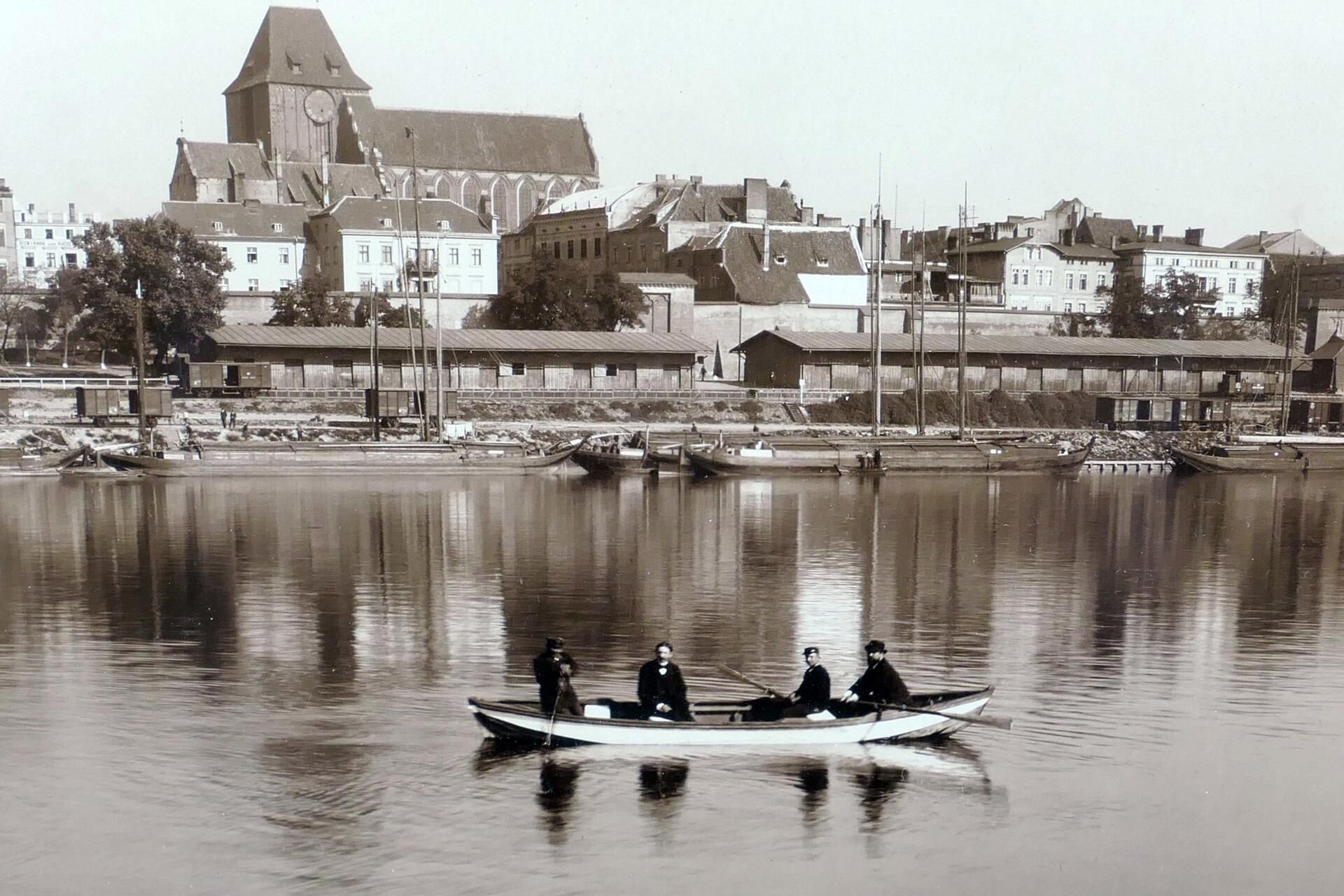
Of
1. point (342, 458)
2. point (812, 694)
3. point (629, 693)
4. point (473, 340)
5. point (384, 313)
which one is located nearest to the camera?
point (812, 694)

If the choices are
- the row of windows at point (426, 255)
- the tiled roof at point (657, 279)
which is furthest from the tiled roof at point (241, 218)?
the tiled roof at point (657, 279)

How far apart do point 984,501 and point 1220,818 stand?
34.7 metres

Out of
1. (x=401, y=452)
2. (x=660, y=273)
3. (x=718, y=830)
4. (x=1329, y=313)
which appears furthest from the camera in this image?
(x=1329, y=313)

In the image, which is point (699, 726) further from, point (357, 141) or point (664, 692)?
point (357, 141)

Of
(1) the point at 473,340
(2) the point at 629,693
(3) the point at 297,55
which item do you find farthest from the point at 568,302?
(2) the point at 629,693

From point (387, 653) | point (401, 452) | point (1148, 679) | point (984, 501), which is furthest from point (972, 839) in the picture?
point (401, 452)

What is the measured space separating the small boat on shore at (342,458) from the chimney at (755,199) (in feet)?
147

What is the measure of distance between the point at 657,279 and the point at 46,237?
64.9 meters

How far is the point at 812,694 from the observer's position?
1819 centimetres

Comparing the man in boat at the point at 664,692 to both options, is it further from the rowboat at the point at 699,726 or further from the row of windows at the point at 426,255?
the row of windows at the point at 426,255

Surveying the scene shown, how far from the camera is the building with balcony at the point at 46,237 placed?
111500 millimetres

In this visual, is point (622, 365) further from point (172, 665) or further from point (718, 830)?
point (718, 830)

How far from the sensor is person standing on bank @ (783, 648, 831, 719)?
18.1 metres

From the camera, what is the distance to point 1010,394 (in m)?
76.7
